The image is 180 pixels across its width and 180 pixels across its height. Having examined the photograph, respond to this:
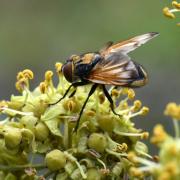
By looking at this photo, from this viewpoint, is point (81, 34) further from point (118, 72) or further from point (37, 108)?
point (118, 72)

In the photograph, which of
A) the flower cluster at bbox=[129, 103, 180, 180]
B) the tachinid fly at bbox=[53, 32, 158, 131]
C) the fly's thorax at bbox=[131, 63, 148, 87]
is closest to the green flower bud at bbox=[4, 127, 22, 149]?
the tachinid fly at bbox=[53, 32, 158, 131]

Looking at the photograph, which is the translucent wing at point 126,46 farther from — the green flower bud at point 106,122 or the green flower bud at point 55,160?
the green flower bud at point 55,160

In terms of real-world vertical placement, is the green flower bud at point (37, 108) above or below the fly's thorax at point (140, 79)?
below

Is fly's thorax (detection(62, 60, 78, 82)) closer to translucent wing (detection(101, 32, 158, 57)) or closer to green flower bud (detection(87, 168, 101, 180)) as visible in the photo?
translucent wing (detection(101, 32, 158, 57))

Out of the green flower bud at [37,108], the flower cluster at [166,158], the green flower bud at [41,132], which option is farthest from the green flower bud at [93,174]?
the flower cluster at [166,158]

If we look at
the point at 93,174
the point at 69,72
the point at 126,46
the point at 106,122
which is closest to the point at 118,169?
the point at 93,174

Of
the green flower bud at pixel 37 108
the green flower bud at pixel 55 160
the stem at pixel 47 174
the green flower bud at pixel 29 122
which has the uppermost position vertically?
the green flower bud at pixel 37 108
